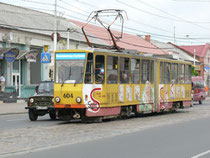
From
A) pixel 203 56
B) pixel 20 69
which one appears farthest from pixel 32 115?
pixel 203 56

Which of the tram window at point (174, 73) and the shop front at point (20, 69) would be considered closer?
the tram window at point (174, 73)

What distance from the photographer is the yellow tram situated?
16.6 m

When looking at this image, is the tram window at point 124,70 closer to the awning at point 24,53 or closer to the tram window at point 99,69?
the tram window at point 99,69

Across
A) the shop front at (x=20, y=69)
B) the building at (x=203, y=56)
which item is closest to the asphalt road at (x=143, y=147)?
the shop front at (x=20, y=69)

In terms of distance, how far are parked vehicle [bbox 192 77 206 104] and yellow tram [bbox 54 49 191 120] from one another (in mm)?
17054

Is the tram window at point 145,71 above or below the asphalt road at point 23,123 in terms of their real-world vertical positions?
above

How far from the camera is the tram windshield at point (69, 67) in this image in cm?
1667

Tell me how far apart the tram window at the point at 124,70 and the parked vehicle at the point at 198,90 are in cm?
1951

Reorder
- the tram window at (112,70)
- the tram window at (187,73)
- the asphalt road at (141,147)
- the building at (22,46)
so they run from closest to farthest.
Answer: the asphalt road at (141,147), the tram window at (112,70), the tram window at (187,73), the building at (22,46)

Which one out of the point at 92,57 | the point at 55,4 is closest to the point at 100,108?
the point at 92,57

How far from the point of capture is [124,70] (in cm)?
1842

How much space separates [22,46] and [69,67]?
2258 centimetres

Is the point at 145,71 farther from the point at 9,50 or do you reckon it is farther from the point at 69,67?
the point at 9,50

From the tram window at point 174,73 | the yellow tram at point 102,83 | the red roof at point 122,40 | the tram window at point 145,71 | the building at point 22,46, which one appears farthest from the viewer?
the red roof at point 122,40
